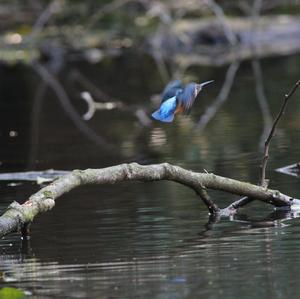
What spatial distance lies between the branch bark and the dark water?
0.12m

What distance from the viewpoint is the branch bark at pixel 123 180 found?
520cm

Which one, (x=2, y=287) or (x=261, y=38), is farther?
(x=261, y=38)

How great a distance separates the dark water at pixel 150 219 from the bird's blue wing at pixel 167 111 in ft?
1.86

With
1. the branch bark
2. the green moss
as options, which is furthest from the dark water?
the green moss

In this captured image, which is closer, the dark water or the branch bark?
the dark water

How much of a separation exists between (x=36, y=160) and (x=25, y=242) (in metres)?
3.41

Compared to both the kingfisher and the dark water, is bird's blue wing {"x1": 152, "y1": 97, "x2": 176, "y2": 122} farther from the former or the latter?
the dark water

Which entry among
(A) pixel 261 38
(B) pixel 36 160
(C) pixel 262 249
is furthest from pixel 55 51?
(C) pixel 262 249

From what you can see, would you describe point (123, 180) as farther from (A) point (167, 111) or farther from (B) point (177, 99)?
(B) point (177, 99)

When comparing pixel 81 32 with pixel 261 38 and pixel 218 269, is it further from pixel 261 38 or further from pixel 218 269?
pixel 218 269

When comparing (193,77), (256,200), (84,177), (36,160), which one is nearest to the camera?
(84,177)

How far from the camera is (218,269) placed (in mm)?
4613

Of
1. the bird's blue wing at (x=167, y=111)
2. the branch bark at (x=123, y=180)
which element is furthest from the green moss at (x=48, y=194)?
the bird's blue wing at (x=167, y=111)

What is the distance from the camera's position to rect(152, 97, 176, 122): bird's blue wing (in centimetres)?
576
